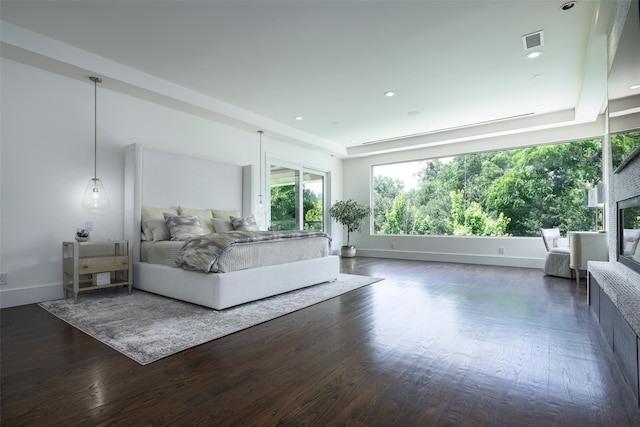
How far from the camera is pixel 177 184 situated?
484cm

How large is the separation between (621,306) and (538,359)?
1.90 ft

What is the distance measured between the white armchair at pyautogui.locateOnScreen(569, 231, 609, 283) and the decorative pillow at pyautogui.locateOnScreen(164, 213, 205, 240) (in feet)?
17.4

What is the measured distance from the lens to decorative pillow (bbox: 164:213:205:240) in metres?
4.13

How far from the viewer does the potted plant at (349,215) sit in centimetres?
794

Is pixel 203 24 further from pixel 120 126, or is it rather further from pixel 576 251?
pixel 576 251

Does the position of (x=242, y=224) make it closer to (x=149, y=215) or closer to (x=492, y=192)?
(x=149, y=215)

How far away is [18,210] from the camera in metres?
3.45

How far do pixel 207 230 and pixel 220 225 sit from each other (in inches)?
8.7

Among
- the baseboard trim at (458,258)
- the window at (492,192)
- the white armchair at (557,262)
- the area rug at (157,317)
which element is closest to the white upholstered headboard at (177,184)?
the area rug at (157,317)

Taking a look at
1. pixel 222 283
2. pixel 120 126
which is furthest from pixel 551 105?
pixel 120 126

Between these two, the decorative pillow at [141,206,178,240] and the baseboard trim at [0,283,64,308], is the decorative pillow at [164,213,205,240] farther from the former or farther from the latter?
the baseboard trim at [0,283,64,308]

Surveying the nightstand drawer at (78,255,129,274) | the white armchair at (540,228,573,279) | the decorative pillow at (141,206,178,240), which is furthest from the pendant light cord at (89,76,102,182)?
the white armchair at (540,228,573,279)

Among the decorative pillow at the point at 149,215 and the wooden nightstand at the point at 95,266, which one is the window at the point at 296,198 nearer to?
the decorative pillow at the point at 149,215

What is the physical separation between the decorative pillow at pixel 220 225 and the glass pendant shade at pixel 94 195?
142 centimetres
